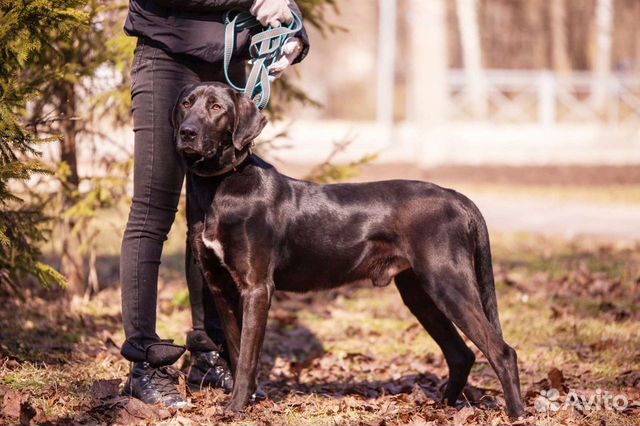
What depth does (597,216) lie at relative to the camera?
12.2m

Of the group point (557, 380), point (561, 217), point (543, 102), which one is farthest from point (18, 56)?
point (543, 102)

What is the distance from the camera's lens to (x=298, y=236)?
4.73 meters

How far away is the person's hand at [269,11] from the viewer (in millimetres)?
4723

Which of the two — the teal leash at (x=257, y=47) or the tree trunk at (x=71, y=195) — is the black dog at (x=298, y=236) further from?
the tree trunk at (x=71, y=195)

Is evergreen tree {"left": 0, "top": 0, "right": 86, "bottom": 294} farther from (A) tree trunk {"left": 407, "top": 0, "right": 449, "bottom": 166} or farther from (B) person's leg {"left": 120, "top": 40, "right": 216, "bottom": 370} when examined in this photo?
(A) tree trunk {"left": 407, "top": 0, "right": 449, "bottom": 166}

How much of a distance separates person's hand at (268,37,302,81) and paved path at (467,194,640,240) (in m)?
6.79

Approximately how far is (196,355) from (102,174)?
7.48 feet

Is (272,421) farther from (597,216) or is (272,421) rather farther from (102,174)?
(597,216)

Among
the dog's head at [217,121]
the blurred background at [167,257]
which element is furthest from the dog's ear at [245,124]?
the blurred background at [167,257]

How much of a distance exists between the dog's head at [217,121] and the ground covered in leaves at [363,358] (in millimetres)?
1188

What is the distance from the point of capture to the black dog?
4.55m

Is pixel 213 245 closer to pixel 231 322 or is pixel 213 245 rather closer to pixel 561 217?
pixel 231 322

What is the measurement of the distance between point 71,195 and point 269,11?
8.82ft

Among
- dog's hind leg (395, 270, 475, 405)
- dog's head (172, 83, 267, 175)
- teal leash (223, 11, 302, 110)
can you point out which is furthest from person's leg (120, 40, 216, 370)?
dog's hind leg (395, 270, 475, 405)
